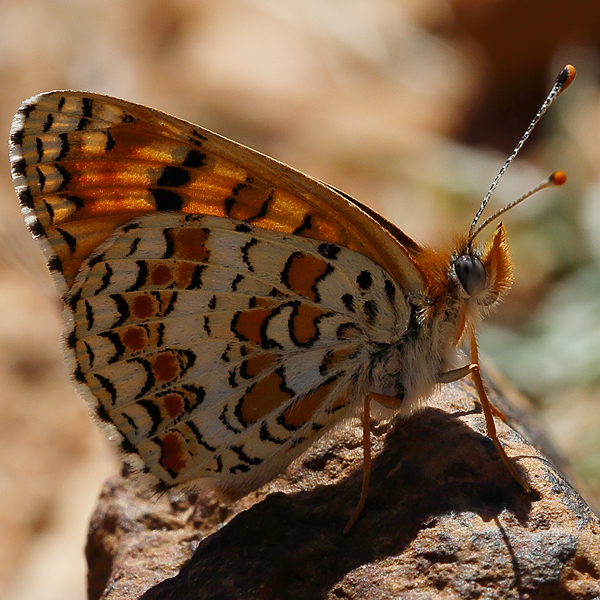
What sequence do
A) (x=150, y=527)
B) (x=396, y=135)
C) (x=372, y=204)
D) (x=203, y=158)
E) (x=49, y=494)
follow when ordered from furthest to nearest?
1. (x=396, y=135)
2. (x=372, y=204)
3. (x=49, y=494)
4. (x=150, y=527)
5. (x=203, y=158)

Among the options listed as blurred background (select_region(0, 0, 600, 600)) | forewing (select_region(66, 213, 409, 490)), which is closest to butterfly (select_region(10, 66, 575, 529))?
forewing (select_region(66, 213, 409, 490))

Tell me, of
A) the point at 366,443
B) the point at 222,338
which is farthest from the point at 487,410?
the point at 222,338

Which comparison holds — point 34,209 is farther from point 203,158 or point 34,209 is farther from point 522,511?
point 522,511

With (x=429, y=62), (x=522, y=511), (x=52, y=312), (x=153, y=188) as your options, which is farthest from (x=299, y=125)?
(x=522, y=511)

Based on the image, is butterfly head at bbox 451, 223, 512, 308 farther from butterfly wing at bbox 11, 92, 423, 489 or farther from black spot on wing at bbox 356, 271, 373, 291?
black spot on wing at bbox 356, 271, 373, 291

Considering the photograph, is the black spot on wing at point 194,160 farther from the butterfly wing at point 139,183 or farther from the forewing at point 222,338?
the forewing at point 222,338

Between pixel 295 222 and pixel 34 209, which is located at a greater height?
pixel 34 209

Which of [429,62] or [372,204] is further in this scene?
[429,62]
